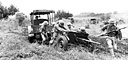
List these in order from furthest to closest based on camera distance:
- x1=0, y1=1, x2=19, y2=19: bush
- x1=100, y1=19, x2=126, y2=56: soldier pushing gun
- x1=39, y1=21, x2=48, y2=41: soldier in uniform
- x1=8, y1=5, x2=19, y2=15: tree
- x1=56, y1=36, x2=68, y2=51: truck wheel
Result: x1=8, y1=5, x2=19, y2=15: tree → x1=0, y1=1, x2=19, y2=19: bush → x1=39, y1=21, x2=48, y2=41: soldier in uniform → x1=100, y1=19, x2=126, y2=56: soldier pushing gun → x1=56, y1=36, x2=68, y2=51: truck wheel

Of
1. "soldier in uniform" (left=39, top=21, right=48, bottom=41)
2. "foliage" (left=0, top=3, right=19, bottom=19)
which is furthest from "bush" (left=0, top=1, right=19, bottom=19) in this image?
"soldier in uniform" (left=39, top=21, right=48, bottom=41)

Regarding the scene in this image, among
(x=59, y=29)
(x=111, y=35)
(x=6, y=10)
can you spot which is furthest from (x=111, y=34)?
(x=6, y=10)

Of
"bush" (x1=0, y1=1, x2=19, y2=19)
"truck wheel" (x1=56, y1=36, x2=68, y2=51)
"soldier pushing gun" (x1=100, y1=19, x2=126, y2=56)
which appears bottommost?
"bush" (x1=0, y1=1, x2=19, y2=19)

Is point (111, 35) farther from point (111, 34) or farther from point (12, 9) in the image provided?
point (12, 9)

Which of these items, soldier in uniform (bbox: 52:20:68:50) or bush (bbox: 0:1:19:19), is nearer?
soldier in uniform (bbox: 52:20:68:50)

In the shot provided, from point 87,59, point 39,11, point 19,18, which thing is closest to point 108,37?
point 87,59

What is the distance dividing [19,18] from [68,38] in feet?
60.5

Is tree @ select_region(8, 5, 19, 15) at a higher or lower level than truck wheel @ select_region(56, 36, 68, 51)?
lower

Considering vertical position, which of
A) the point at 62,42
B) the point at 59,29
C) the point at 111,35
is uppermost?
the point at 59,29

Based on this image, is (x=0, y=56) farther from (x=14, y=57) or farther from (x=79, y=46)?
(x=79, y=46)

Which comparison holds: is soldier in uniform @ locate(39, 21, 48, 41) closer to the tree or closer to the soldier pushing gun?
the soldier pushing gun

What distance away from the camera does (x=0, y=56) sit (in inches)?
246

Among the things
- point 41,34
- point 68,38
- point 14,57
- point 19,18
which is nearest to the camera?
point 14,57

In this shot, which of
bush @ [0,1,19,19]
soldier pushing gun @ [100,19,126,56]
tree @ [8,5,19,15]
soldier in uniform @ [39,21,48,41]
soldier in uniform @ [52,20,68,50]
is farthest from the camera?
tree @ [8,5,19,15]
